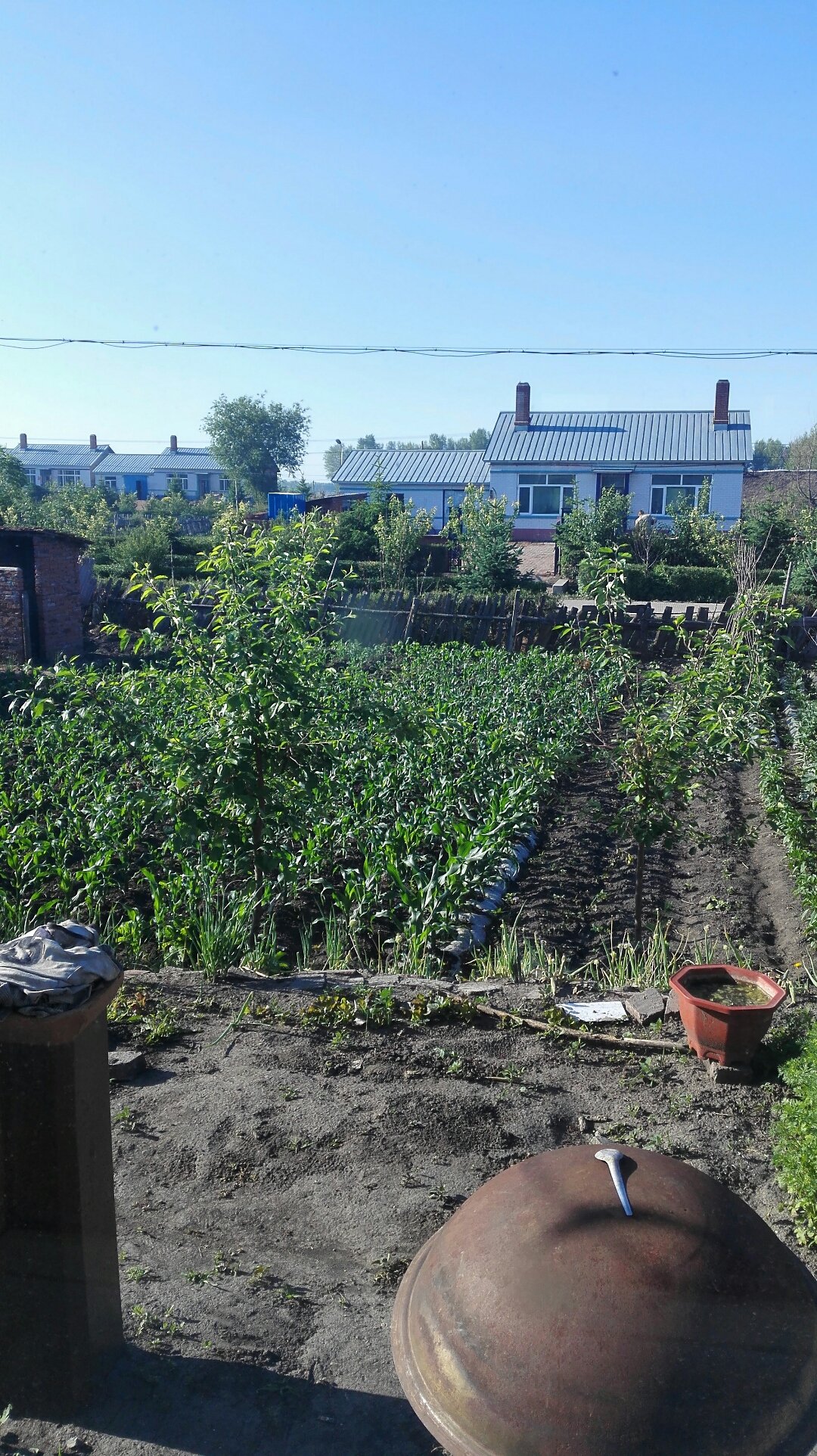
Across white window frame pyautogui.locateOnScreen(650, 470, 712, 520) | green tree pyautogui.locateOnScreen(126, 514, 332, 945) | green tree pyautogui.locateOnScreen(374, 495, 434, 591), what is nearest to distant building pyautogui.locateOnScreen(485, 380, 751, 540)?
white window frame pyautogui.locateOnScreen(650, 470, 712, 520)

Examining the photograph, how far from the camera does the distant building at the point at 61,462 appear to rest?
7912 centimetres

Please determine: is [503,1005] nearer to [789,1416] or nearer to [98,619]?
[789,1416]

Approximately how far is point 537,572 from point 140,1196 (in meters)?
29.0

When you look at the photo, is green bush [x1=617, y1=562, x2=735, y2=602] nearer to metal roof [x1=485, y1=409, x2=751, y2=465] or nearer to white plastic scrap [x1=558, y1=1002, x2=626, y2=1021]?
metal roof [x1=485, y1=409, x2=751, y2=465]

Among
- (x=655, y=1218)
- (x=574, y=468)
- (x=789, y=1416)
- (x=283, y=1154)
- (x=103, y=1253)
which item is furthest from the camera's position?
(x=574, y=468)

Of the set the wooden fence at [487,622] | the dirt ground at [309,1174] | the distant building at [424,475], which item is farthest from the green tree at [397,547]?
the dirt ground at [309,1174]

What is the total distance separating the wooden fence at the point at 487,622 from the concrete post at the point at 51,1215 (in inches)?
652

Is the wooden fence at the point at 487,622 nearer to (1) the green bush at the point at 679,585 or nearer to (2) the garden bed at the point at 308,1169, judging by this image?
(1) the green bush at the point at 679,585

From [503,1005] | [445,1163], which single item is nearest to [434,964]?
[503,1005]

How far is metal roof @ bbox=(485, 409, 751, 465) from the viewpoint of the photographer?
43.2 meters

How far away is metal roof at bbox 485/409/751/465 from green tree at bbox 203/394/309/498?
34423 mm

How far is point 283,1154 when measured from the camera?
3.77 meters

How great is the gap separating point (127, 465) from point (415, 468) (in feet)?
122

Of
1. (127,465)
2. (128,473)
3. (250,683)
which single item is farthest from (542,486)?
(127,465)
